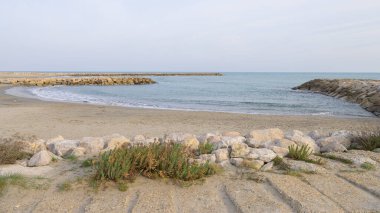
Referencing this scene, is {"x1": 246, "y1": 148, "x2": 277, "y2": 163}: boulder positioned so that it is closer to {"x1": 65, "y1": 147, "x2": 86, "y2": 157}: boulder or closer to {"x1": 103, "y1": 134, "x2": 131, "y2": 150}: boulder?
{"x1": 103, "y1": 134, "x2": 131, "y2": 150}: boulder

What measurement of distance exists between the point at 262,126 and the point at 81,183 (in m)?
9.23

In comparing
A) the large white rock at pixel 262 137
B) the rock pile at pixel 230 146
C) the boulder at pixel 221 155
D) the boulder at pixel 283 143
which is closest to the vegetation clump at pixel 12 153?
the rock pile at pixel 230 146

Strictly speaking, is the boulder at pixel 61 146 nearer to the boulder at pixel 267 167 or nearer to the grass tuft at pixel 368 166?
the boulder at pixel 267 167

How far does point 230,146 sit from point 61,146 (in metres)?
3.09

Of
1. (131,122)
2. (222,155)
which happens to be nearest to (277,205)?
(222,155)

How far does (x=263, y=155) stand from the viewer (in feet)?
18.2

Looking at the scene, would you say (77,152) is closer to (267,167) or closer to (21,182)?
(21,182)

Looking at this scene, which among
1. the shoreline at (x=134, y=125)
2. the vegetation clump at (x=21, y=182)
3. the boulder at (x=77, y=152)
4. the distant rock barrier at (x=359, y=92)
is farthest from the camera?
the distant rock barrier at (x=359, y=92)

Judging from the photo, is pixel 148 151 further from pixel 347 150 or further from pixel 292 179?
pixel 347 150

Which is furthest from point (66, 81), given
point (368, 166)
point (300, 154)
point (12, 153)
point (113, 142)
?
point (368, 166)

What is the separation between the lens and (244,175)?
4957 millimetres

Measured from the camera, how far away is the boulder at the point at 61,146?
6.07 meters

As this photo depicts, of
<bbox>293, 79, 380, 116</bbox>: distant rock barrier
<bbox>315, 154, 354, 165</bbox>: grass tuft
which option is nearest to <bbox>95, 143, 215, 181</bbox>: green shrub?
<bbox>315, 154, 354, 165</bbox>: grass tuft

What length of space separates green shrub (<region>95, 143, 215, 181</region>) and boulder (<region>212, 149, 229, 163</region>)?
1.81ft
